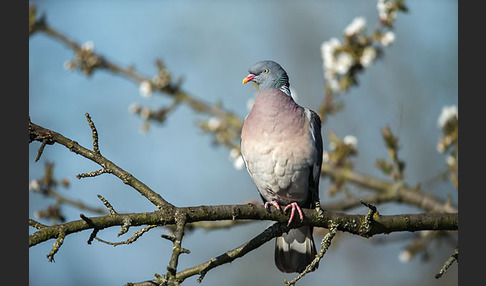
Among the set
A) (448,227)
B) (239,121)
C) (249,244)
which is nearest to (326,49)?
(239,121)

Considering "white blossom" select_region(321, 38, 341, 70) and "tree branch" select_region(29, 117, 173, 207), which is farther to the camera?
"white blossom" select_region(321, 38, 341, 70)

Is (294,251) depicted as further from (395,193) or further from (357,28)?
(357,28)

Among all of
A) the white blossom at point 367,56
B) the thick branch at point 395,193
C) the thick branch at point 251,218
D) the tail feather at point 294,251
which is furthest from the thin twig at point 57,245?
the white blossom at point 367,56

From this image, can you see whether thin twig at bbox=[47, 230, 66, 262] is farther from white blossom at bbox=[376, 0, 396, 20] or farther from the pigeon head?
white blossom at bbox=[376, 0, 396, 20]

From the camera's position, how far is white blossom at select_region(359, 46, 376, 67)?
4453mm

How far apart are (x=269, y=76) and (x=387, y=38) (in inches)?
47.0

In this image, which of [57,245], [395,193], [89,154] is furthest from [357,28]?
[57,245]

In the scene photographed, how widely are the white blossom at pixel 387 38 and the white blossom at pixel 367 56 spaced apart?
0.10 meters

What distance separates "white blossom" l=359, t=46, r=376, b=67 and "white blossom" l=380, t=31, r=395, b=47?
100 millimetres

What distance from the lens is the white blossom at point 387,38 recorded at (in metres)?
4.40

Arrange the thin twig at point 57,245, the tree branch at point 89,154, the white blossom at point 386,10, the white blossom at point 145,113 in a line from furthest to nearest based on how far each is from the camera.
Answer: the white blossom at point 145,113, the white blossom at point 386,10, the tree branch at point 89,154, the thin twig at point 57,245

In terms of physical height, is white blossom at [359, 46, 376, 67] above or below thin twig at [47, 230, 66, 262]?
above

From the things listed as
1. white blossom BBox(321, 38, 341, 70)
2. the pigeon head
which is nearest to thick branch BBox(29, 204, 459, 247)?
the pigeon head

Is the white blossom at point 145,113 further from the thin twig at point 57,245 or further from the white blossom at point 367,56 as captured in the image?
the thin twig at point 57,245
